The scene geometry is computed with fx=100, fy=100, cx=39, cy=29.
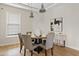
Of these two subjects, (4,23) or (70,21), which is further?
(4,23)

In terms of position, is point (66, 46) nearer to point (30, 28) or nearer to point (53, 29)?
point (53, 29)

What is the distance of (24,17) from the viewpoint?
5.62m

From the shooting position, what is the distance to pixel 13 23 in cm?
529

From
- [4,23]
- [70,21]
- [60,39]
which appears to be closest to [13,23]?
[4,23]

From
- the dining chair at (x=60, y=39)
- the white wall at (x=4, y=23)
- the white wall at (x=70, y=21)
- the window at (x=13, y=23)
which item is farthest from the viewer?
the window at (x=13, y=23)

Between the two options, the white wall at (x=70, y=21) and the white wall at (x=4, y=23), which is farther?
the white wall at (x=4, y=23)

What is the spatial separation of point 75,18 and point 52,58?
3.53 metres

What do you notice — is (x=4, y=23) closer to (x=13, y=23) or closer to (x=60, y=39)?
(x=13, y=23)

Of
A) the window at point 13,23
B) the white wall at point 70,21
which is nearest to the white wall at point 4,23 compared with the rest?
the window at point 13,23

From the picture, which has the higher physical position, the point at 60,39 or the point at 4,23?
the point at 4,23

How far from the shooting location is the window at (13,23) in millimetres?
5094

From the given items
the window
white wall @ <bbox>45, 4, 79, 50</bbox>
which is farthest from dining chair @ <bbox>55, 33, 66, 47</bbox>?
the window

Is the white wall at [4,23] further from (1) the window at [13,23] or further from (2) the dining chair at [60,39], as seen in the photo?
(2) the dining chair at [60,39]

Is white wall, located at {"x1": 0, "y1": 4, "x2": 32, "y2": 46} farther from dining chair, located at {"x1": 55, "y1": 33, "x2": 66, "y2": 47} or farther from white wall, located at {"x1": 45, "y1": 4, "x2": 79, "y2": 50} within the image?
dining chair, located at {"x1": 55, "y1": 33, "x2": 66, "y2": 47}
